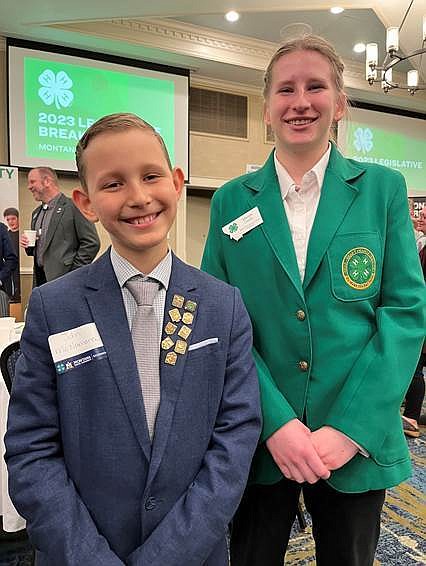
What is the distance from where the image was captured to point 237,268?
110cm

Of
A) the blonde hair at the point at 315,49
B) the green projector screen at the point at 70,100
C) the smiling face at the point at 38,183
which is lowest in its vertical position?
the blonde hair at the point at 315,49

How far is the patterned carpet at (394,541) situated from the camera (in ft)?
6.39

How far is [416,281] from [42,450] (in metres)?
0.79

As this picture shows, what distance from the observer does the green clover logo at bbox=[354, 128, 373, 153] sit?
25.8 feet

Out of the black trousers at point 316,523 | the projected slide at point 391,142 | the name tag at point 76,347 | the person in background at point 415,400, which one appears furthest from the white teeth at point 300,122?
the projected slide at point 391,142

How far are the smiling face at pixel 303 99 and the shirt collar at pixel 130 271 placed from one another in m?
0.37

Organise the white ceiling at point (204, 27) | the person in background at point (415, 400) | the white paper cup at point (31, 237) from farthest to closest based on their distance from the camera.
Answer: the white ceiling at point (204, 27), the white paper cup at point (31, 237), the person in background at point (415, 400)

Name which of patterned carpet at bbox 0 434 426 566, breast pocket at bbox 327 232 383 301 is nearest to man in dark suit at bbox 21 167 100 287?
patterned carpet at bbox 0 434 426 566

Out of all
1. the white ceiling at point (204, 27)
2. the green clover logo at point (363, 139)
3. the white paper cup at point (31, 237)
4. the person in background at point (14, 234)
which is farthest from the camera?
the green clover logo at point (363, 139)

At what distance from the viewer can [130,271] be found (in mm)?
967

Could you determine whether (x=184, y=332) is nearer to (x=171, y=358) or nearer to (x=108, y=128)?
(x=171, y=358)

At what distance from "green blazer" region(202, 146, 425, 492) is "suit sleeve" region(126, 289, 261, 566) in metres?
0.07

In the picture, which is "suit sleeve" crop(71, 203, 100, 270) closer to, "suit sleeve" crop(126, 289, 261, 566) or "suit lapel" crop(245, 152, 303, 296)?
"suit lapel" crop(245, 152, 303, 296)

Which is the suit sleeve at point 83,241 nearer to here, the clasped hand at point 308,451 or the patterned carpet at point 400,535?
the patterned carpet at point 400,535
